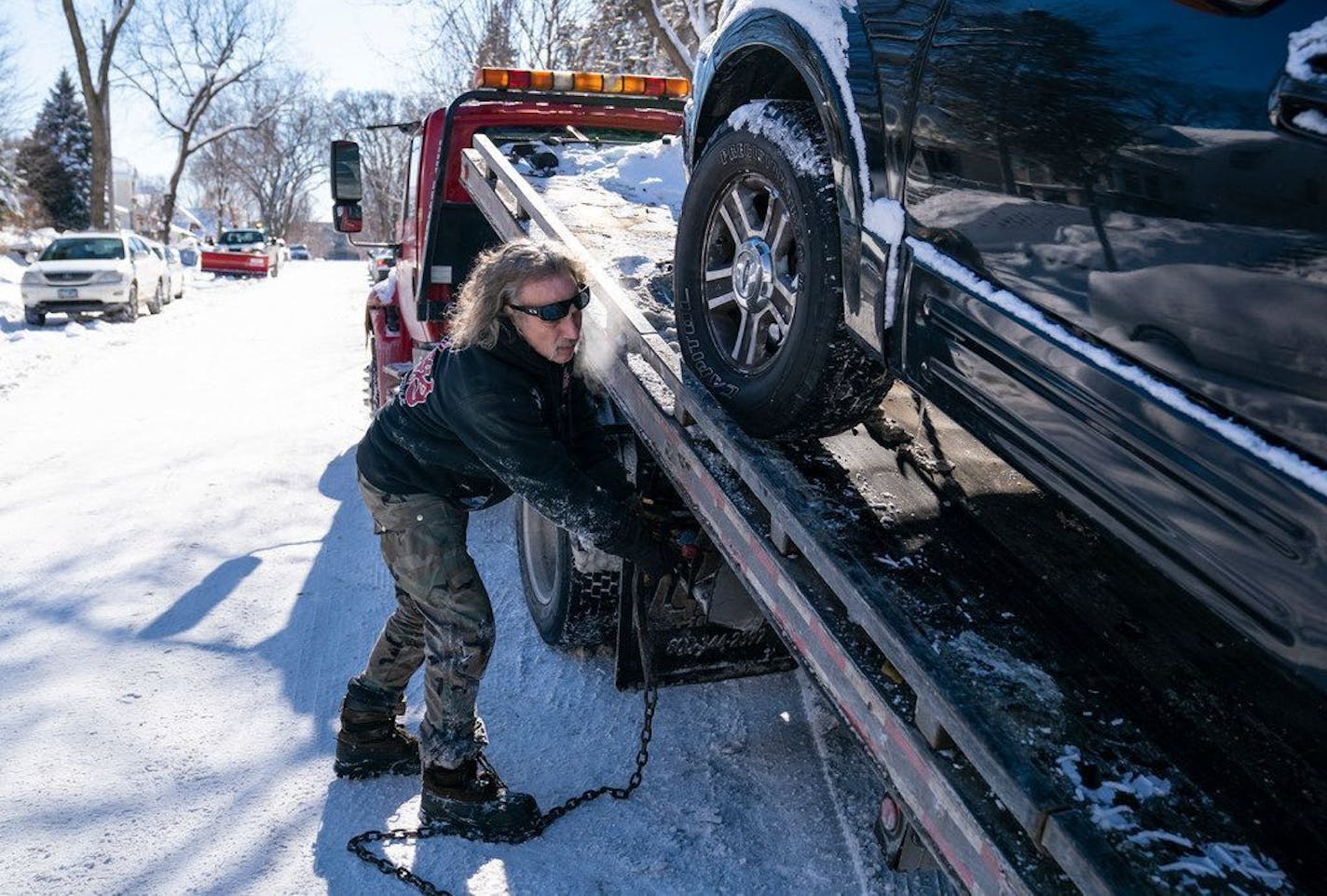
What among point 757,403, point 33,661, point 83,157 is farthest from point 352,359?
point 83,157

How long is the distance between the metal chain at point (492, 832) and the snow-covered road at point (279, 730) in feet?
0.13

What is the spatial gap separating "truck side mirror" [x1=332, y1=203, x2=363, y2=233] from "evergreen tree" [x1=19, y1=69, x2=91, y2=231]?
3717 cm

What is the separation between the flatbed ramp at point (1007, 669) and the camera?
1.56 m

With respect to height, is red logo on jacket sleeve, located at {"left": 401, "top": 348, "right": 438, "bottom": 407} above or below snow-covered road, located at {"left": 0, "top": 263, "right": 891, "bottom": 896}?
above

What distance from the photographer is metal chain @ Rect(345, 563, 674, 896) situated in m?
2.79

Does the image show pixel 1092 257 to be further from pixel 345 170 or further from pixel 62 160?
pixel 62 160

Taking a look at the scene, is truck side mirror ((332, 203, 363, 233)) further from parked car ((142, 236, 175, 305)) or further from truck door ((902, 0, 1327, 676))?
parked car ((142, 236, 175, 305))

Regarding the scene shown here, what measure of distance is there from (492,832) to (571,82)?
4.37 meters

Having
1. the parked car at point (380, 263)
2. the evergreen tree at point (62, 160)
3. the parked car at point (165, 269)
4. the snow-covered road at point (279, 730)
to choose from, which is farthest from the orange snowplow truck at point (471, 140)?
the evergreen tree at point (62, 160)

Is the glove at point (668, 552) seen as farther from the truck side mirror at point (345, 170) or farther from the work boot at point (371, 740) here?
the truck side mirror at point (345, 170)

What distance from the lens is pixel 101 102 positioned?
87.5ft

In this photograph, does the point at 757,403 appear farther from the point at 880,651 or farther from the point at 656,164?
the point at 656,164

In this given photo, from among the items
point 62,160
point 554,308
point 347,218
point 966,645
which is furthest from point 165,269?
point 62,160

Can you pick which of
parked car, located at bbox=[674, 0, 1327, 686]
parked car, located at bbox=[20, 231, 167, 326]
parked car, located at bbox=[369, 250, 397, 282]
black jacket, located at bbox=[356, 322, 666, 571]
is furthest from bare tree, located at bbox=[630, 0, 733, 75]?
parked car, located at bbox=[674, 0, 1327, 686]
